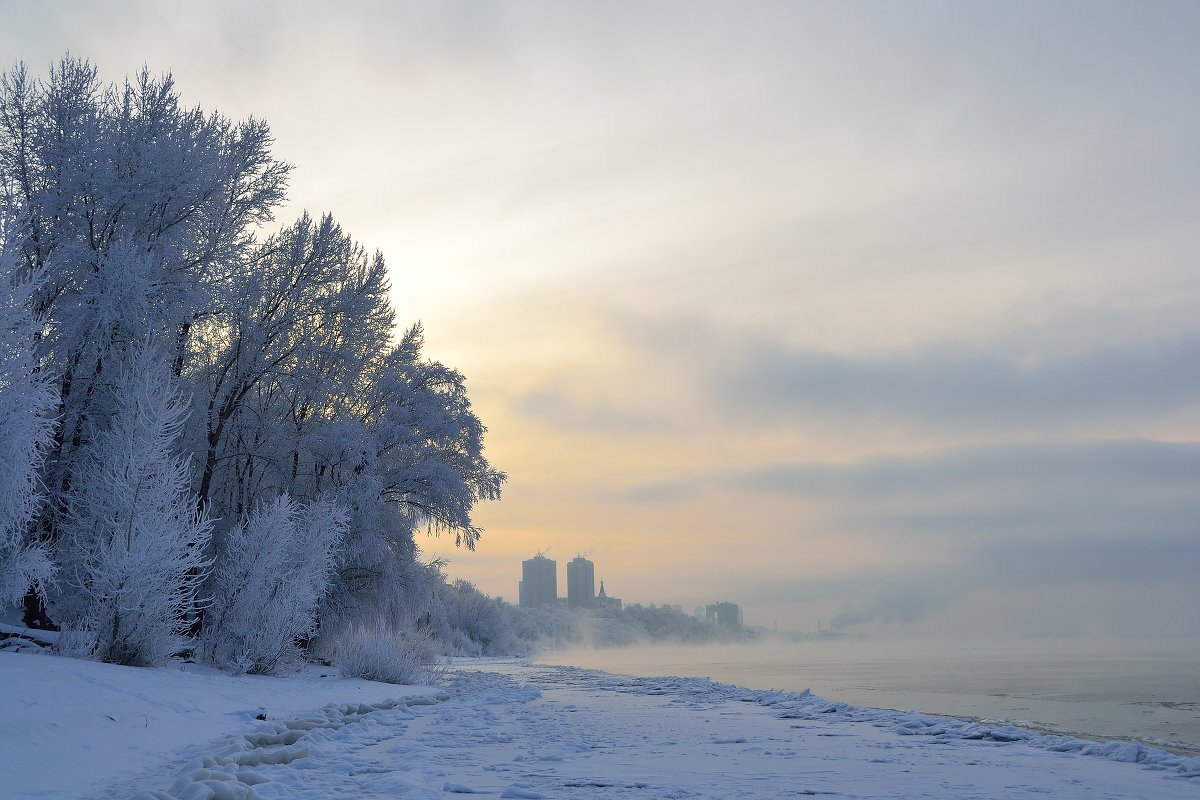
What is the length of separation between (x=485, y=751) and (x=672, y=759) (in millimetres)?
2120

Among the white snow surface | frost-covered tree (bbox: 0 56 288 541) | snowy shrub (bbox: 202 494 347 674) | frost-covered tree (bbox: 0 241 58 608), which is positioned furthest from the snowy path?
frost-covered tree (bbox: 0 56 288 541)

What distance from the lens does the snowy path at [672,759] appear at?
6.05 meters

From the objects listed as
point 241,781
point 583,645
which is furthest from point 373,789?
point 583,645

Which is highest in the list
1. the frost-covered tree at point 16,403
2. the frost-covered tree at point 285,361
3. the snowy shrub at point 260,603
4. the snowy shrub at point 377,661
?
the frost-covered tree at point 285,361

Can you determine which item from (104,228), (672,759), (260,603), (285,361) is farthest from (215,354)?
(672,759)

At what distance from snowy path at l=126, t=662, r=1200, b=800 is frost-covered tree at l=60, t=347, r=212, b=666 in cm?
339

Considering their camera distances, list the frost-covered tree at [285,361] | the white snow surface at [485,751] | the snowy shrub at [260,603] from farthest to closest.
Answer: the frost-covered tree at [285,361] < the snowy shrub at [260,603] < the white snow surface at [485,751]

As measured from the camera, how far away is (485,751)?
847 centimetres

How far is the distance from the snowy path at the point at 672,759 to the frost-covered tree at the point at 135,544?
11.1 feet

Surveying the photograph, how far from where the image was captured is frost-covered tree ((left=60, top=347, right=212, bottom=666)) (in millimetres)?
11633

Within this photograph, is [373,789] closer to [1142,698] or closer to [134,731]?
[134,731]

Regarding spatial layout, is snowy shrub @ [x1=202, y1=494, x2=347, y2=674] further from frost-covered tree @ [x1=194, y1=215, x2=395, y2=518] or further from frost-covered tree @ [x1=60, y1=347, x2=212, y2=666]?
frost-covered tree @ [x1=194, y1=215, x2=395, y2=518]

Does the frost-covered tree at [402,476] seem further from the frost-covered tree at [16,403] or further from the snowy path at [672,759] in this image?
the frost-covered tree at [16,403]

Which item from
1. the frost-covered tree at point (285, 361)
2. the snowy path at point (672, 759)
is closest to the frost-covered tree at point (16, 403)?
the snowy path at point (672, 759)
